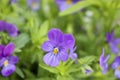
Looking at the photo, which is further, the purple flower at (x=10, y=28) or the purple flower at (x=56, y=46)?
the purple flower at (x=10, y=28)

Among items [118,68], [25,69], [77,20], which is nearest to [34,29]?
[25,69]

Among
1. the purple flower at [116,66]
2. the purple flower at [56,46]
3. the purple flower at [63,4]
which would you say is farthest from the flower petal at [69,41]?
the purple flower at [63,4]

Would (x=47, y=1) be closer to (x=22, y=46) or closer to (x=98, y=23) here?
(x=98, y=23)

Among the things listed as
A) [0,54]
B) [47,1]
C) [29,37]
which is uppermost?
[47,1]

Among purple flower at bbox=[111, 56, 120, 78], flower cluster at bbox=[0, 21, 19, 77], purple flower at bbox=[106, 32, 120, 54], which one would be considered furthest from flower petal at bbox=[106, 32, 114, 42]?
flower cluster at bbox=[0, 21, 19, 77]

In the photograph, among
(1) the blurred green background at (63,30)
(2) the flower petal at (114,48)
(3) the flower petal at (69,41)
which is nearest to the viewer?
(3) the flower petal at (69,41)

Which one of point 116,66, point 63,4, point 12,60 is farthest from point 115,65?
point 63,4

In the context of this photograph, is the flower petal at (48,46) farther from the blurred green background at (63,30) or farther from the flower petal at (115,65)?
the flower petal at (115,65)
